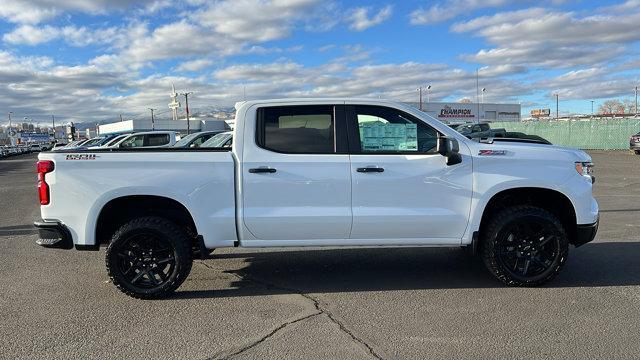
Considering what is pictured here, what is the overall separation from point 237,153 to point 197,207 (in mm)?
640

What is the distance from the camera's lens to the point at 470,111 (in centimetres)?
8569

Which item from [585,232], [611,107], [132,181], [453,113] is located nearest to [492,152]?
[585,232]

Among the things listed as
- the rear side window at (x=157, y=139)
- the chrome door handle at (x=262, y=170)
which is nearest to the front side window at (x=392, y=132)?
the chrome door handle at (x=262, y=170)

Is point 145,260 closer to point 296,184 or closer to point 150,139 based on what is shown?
point 296,184

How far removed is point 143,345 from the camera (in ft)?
13.4

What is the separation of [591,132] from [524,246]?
36.2 meters

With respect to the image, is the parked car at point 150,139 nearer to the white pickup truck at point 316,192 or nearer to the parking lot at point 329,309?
the parking lot at point 329,309

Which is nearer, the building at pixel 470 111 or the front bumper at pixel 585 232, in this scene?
the front bumper at pixel 585 232

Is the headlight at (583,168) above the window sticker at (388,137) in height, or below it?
below

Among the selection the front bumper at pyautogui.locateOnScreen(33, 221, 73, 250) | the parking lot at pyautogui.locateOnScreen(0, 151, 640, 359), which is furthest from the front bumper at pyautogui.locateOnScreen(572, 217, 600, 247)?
the front bumper at pyautogui.locateOnScreen(33, 221, 73, 250)

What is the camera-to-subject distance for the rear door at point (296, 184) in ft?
16.6

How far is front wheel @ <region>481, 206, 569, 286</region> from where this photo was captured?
522cm

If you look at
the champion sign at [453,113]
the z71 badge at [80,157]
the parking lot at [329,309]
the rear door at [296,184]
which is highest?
the champion sign at [453,113]

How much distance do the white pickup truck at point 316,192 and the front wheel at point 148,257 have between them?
0.04 feet
